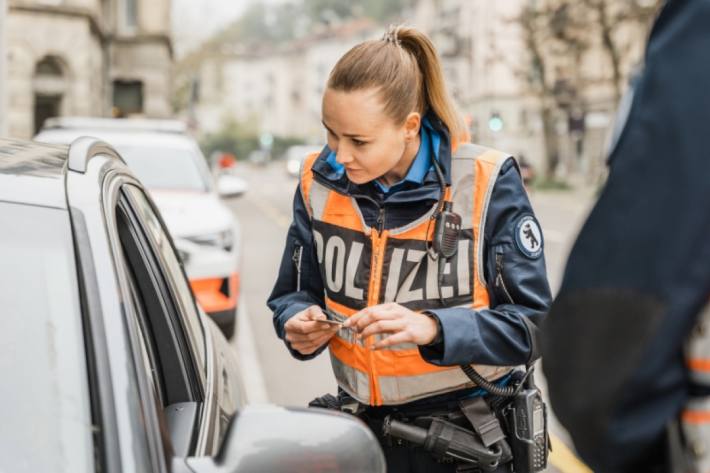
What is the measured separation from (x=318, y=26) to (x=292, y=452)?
12946cm

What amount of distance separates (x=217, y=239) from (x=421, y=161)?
5799mm

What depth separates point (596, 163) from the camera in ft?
180

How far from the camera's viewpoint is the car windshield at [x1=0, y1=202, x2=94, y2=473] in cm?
175

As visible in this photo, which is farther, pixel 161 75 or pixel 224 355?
pixel 161 75

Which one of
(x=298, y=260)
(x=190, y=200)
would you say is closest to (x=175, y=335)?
(x=298, y=260)

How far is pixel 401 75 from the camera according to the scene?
2510 millimetres

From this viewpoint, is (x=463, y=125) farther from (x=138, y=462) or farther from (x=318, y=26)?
(x=318, y=26)

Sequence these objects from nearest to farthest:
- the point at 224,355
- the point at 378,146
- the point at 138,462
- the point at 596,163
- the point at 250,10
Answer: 1. the point at 138,462
2. the point at 378,146
3. the point at 224,355
4. the point at 596,163
5. the point at 250,10

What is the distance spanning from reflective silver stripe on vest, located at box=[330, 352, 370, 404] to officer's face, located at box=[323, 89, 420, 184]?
0.42 meters

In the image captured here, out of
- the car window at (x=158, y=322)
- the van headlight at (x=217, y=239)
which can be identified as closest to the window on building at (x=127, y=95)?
the van headlight at (x=217, y=239)

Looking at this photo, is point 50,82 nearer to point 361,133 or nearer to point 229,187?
point 229,187

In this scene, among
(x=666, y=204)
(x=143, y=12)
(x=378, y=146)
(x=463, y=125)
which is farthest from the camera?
(x=143, y=12)

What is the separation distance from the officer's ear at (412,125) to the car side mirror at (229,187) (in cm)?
750

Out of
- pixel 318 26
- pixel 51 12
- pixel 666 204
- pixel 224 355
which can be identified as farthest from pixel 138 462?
pixel 318 26
